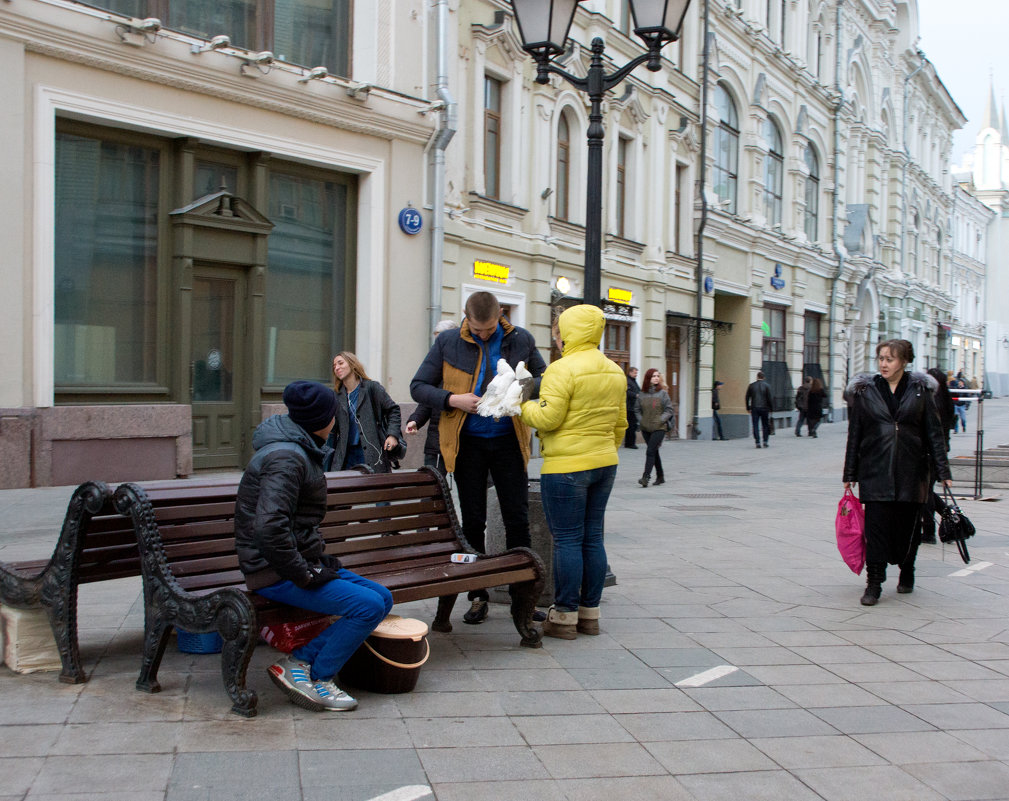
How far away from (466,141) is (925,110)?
117 ft

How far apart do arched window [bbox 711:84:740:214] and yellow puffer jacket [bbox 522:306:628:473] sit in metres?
20.9

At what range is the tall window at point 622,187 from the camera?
848 inches

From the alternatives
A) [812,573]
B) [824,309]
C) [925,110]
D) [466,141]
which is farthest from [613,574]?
[925,110]

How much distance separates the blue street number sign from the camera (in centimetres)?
1531

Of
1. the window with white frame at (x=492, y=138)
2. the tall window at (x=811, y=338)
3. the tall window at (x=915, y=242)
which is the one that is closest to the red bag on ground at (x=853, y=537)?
the window with white frame at (x=492, y=138)

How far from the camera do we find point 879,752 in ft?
13.5

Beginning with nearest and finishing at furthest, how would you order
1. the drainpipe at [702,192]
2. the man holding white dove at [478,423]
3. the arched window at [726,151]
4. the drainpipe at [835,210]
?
the man holding white dove at [478,423] → the drainpipe at [702,192] → the arched window at [726,151] → the drainpipe at [835,210]

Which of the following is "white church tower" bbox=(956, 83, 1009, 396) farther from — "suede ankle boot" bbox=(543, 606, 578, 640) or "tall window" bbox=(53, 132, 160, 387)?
"suede ankle boot" bbox=(543, 606, 578, 640)

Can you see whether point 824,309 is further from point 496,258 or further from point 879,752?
point 879,752

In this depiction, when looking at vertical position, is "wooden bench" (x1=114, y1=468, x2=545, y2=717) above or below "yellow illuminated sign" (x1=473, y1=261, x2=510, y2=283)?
below

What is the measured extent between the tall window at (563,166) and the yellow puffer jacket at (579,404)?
14.2m

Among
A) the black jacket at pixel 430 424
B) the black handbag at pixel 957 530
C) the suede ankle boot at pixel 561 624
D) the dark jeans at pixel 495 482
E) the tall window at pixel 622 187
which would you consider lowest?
the suede ankle boot at pixel 561 624

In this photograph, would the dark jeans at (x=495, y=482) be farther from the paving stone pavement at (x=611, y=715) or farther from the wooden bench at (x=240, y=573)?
the paving stone pavement at (x=611, y=715)

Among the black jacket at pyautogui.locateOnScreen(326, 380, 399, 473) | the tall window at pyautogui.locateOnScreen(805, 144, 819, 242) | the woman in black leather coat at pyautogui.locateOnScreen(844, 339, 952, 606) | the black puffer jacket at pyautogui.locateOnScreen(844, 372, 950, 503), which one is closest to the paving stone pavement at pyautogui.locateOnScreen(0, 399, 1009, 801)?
the woman in black leather coat at pyautogui.locateOnScreen(844, 339, 952, 606)
